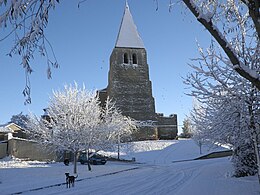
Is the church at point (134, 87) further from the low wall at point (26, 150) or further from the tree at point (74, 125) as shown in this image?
the tree at point (74, 125)

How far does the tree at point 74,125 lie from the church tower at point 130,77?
84.6 feet

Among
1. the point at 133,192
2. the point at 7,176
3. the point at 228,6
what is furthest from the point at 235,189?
the point at 7,176

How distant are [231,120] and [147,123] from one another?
4406cm

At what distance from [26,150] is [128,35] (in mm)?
34938

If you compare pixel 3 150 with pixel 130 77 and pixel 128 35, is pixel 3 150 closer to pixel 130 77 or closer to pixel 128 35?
pixel 130 77

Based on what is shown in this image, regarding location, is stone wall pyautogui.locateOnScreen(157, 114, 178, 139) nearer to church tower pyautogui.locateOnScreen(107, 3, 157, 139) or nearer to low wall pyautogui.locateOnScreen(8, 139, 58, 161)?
church tower pyautogui.locateOnScreen(107, 3, 157, 139)

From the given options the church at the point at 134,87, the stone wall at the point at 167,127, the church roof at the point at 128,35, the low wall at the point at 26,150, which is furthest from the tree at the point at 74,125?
the church roof at the point at 128,35

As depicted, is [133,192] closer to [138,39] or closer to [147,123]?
[147,123]

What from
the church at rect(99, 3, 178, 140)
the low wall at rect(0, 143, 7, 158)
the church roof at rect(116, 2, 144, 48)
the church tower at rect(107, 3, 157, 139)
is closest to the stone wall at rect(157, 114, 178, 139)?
the church at rect(99, 3, 178, 140)

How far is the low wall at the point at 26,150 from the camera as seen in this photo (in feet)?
113

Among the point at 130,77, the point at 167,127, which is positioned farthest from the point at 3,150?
the point at 167,127

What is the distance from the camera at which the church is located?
55.3 metres

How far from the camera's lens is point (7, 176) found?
21.0m

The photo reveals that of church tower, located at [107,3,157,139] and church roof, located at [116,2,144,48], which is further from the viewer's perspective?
church roof, located at [116,2,144,48]
